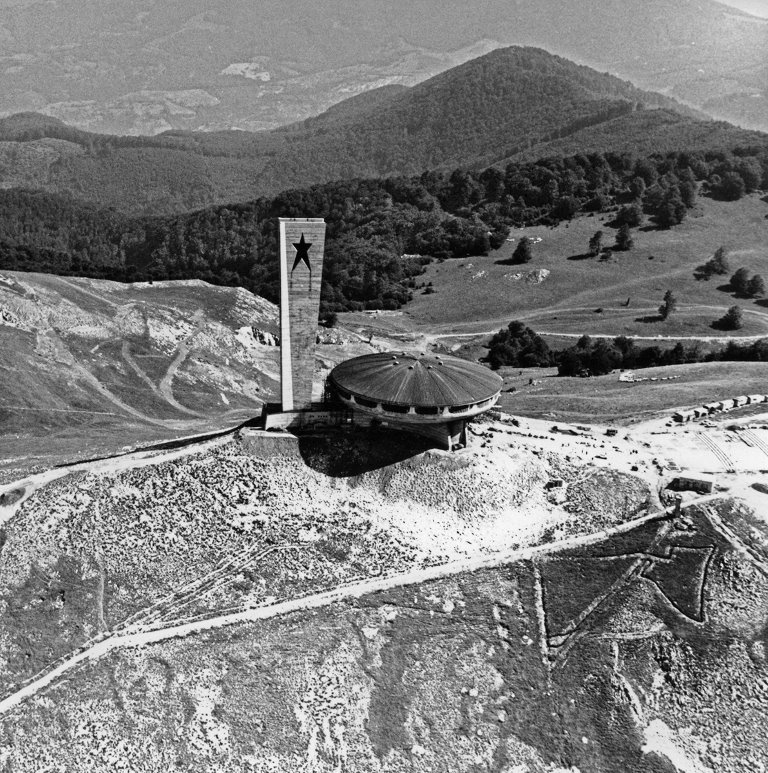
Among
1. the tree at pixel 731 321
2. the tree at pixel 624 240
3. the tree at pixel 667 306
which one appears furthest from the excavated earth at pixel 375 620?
the tree at pixel 624 240

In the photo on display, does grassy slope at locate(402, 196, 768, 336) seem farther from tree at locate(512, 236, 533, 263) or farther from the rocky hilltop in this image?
the rocky hilltop

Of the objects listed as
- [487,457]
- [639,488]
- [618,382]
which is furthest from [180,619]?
[618,382]

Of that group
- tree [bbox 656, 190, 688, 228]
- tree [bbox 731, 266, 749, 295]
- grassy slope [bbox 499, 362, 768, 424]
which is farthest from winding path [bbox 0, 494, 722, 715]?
tree [bbox 656, 190, 688, 228]

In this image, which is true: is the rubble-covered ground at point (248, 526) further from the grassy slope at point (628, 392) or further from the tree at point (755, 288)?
the tree at point (755, 288)

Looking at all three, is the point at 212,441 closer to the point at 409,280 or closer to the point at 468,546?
the point at 468,546

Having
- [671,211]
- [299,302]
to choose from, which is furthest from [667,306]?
[299,302]
